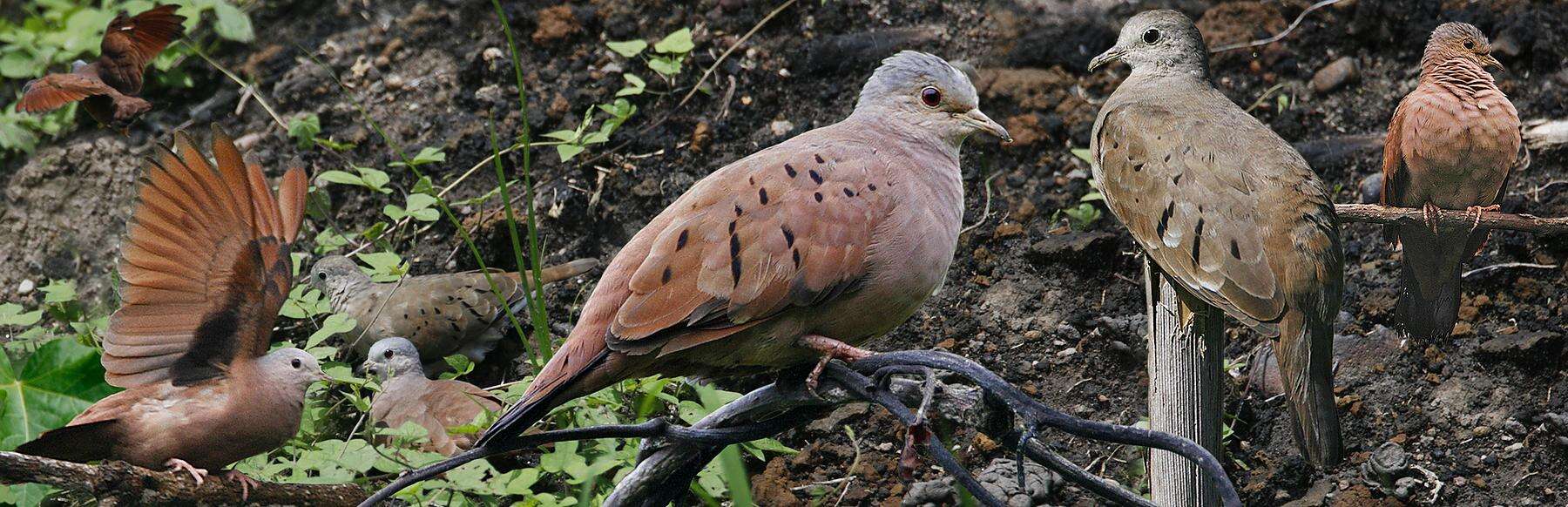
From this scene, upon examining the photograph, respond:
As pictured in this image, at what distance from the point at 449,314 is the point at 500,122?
0.96m

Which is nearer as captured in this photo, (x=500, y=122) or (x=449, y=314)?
(x=449, y=314)

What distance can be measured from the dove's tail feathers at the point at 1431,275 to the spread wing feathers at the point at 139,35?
9.73 ft

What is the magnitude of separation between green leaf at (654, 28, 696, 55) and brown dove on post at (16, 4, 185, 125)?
63.7 inches

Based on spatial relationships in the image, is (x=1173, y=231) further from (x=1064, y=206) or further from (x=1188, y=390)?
(x=1064, y=206)

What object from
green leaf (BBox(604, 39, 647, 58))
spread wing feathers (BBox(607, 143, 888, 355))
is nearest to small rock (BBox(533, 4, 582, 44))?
green leaf (BBox(604, 39, 647, 58))

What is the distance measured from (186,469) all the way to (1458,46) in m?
2.85

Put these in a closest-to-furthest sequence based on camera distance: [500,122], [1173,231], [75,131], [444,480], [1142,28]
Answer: [1173,231] → [444,480] → [1142,28] → [500,122] → [75,131]

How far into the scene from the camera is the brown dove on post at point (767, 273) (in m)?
2.43

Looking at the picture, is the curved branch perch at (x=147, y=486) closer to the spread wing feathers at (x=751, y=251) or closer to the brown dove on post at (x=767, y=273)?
the brown dove on post at (x=767, y=273)

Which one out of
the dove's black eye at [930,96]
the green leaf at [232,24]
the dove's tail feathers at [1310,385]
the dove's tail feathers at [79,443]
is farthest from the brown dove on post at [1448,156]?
the green leaf at [232,24]

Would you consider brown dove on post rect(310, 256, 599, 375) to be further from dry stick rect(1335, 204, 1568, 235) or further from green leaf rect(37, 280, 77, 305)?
dry stick rect(1335, 204, 1568, 235)

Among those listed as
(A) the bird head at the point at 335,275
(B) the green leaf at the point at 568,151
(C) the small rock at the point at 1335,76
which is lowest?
(A) the bird head at the point at 335,275

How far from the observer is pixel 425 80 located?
515 cm

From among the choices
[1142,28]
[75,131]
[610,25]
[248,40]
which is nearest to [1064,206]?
[1142,28]
